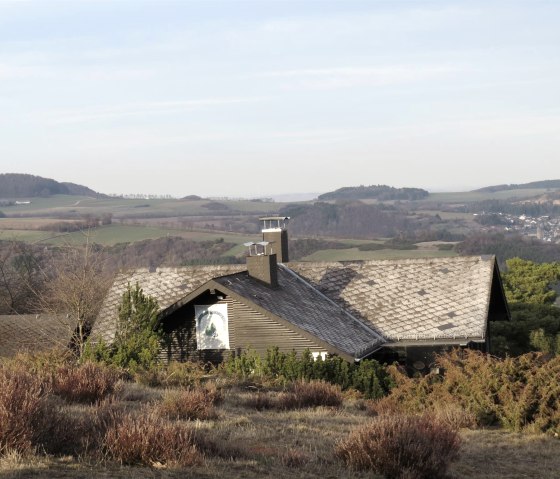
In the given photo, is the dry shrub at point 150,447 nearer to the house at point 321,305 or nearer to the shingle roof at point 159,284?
the house at point 321,305

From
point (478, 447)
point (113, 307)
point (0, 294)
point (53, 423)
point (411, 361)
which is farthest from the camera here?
point (0, 294)

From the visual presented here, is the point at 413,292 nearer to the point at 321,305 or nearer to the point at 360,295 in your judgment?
the point at 360,295

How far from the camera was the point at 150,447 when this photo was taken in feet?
32.7

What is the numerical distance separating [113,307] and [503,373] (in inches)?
619

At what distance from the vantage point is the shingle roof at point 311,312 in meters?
26.3

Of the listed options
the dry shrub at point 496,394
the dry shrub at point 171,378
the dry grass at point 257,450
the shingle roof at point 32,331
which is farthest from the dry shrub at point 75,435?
the shingle roof at point 32,331

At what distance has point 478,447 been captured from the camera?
1470 cm

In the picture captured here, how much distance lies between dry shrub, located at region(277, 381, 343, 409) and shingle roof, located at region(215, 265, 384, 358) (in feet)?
24.7

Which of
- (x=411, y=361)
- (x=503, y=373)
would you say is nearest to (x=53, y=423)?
(x=503, y=373)

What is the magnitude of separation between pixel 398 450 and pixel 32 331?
29408mm

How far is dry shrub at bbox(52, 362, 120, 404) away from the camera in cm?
1448

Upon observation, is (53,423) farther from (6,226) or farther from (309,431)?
(6,226)

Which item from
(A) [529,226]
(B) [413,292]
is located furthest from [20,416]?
(A) [529,226]

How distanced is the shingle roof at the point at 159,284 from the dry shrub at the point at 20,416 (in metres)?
18.5
